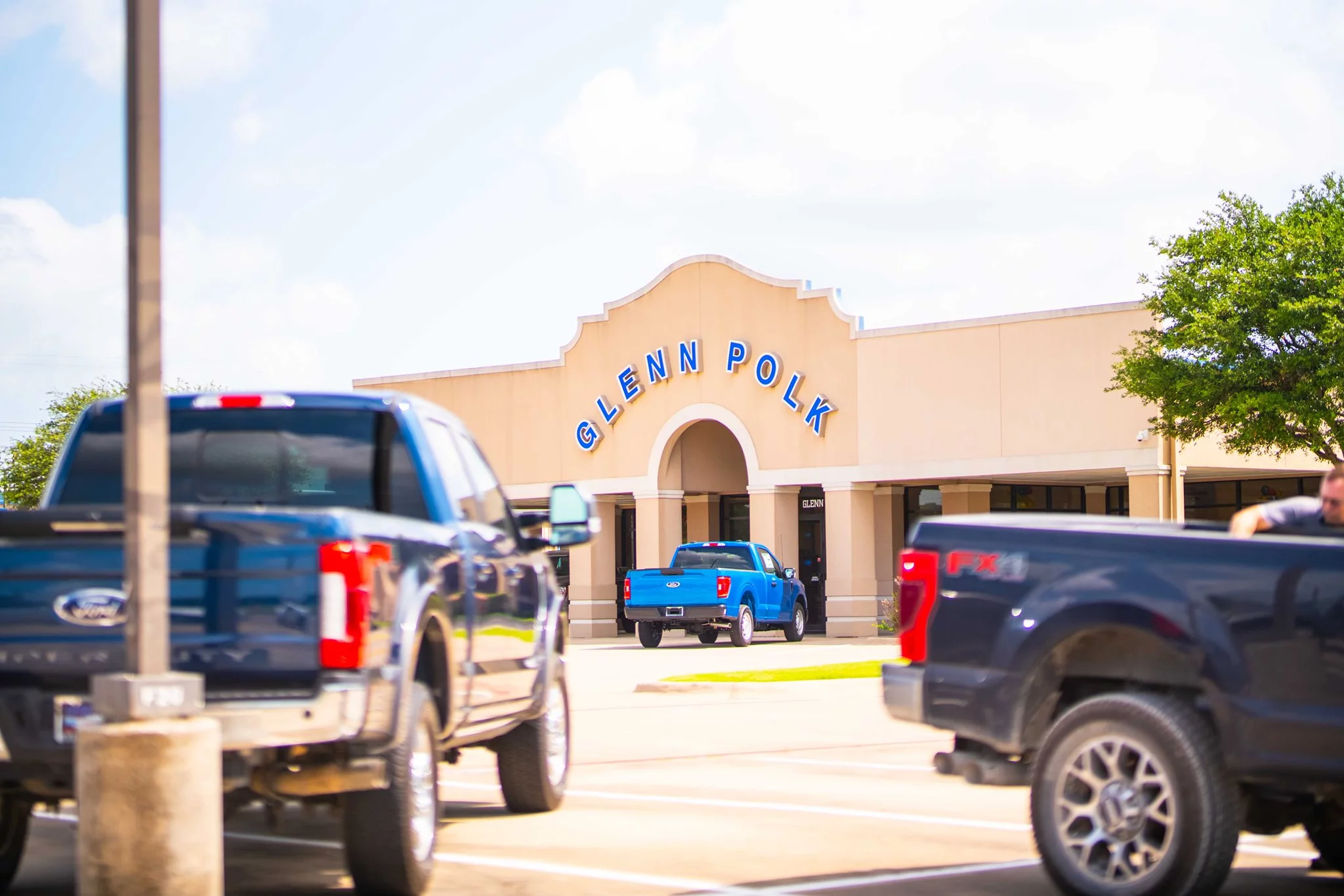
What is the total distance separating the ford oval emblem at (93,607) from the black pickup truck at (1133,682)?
3.15 meters

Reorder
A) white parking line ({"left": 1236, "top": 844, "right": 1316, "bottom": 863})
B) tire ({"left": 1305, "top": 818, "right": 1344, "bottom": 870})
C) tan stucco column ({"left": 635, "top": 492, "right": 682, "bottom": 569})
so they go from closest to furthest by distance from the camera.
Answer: tire ({"left": 1305, "top": 818, "right": 1344, "bottom": 870}), white parking line ({"left": 1236, "top": 844, "right": 1316, "bottom": 863}), tan stucco column ({"left": 635, "top": 492, "right": 682, "bottom": 569})

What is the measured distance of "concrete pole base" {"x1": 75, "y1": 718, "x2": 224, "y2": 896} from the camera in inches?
237

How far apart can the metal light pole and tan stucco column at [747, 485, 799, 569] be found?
1311 inches

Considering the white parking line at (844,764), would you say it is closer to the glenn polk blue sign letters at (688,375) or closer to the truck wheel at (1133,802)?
the truck wheel at (1133,802)

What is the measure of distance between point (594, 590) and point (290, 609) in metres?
36.1

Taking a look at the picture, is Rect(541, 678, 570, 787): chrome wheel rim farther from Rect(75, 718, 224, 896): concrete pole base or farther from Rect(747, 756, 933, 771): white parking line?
Rect(75, 718, 224, 896): concrete pole base

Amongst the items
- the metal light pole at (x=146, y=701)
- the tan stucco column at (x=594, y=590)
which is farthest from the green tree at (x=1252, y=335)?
the metal light pole at (x=146, y=701)

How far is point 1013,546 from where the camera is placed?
294 inches

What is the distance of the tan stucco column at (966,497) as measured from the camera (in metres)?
39.5

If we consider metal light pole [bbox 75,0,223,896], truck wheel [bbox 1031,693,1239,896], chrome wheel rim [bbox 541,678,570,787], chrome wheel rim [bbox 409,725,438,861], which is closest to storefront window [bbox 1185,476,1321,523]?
chrome wheel rim [bbox 541,678,570,787]

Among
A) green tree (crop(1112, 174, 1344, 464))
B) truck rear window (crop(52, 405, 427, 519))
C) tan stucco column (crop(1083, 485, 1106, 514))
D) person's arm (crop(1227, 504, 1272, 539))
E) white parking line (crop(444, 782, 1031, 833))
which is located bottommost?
white parking line (crop(444, 782, 1031, 833))

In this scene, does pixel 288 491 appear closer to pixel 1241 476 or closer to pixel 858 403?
pixel 858 403

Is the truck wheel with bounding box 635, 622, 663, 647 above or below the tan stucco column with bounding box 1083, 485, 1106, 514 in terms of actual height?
below

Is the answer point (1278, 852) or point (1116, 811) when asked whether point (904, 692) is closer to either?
point (1116, 811)
